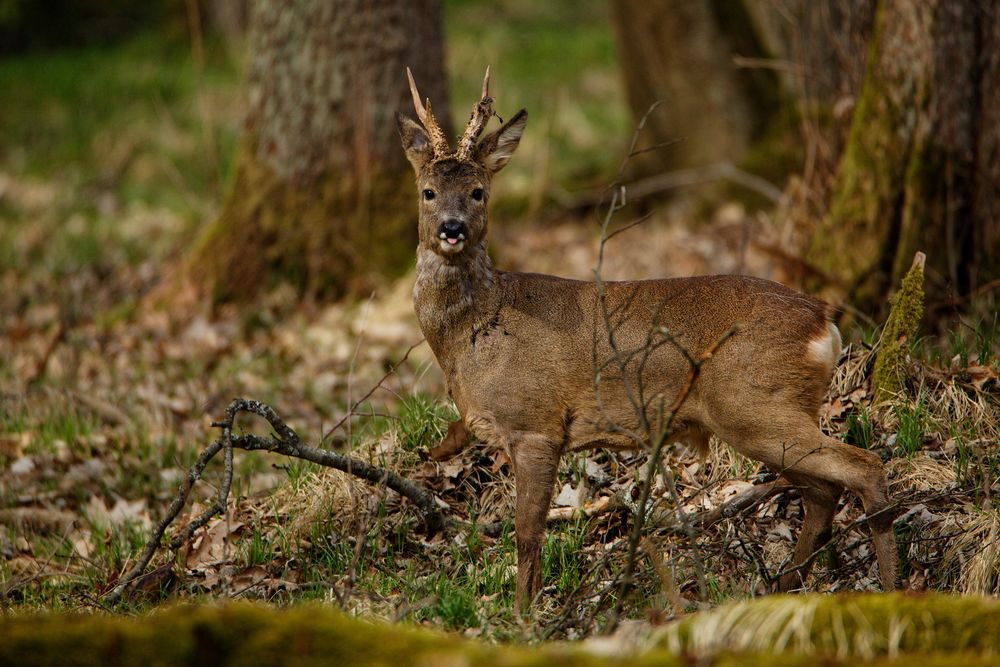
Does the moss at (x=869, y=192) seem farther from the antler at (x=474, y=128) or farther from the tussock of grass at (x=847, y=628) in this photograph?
the tussock of grass at (x=847, y=628)

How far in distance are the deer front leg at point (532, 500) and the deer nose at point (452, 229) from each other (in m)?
0.80

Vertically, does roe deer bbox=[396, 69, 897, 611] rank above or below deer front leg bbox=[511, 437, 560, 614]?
above

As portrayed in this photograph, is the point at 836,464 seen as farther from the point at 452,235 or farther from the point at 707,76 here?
the point at 707,76

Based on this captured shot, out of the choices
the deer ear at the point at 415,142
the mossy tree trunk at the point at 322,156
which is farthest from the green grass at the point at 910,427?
the mossy tree trunk at the point at 322,156

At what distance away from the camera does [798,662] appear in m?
2.39

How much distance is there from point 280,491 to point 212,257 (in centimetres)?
357

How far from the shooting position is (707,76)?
31.6 feet

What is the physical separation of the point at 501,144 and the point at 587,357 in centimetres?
88

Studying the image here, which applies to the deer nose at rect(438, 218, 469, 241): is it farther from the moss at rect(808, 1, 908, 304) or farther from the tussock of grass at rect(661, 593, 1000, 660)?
the moss at rect(808, 1, 908, 304)

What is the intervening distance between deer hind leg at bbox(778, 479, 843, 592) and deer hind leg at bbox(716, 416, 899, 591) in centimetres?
20

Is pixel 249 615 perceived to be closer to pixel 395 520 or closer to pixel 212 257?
pixel 395 520

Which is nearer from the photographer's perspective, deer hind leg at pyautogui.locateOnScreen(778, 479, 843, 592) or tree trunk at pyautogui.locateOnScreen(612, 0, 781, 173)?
deer hind leg at pyautogui.locateOnScreen(778, 479, 843, 592)

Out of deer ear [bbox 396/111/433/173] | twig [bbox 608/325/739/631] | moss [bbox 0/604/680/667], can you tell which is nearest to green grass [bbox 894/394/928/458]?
twig [bbox 608/325/739/631]

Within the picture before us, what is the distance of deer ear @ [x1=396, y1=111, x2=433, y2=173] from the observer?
450cm
